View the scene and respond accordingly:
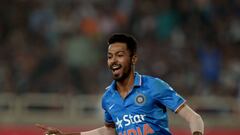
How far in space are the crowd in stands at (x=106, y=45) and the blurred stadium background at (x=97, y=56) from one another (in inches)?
0.6

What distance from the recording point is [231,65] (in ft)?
49.6

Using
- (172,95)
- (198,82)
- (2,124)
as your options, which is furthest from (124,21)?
(172,95)

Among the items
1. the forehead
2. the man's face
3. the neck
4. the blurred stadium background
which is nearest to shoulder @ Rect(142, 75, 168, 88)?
the neck

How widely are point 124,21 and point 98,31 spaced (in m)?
0.48

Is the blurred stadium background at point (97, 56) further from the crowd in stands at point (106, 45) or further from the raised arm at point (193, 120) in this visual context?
the raised arm at point (193, 120)

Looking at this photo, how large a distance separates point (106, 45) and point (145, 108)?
8248 mm

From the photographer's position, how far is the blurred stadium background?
48.1 feet

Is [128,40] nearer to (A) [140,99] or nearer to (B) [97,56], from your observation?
(A) [140,99]

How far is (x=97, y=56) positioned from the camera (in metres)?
15.7

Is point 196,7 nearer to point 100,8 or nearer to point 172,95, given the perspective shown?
point 100,8

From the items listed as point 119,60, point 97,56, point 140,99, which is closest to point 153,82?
point 140,99

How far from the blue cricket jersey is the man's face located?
0.20m

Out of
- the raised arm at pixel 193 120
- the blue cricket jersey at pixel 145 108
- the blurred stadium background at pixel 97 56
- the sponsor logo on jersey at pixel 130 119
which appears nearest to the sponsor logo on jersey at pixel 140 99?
the blue cricket jersey at pixel 145 108

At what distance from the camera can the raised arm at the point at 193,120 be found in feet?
23.2
